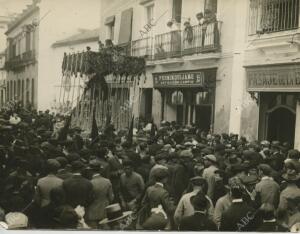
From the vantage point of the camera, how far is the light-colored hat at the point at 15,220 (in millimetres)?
5391

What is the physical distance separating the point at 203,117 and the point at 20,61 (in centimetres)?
256

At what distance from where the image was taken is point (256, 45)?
6414 mm

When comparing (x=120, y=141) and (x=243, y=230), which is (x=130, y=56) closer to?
(x=120, y=141)

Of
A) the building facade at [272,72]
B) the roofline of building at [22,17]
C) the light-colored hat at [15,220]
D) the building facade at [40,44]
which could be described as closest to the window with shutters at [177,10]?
the building facade at [272,72]

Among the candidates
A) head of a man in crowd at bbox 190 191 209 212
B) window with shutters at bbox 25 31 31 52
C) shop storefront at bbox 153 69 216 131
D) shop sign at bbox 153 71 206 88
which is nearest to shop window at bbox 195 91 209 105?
shop storefront at bbox 153 69 216 131

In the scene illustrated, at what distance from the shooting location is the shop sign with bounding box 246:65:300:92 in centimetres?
611

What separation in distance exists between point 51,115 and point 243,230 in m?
2.92

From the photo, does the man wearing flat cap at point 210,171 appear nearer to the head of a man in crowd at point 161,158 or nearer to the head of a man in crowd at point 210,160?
the head of a man in crowd at point 210,160

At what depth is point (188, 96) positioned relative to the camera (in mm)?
6910

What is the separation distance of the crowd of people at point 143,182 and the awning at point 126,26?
121 cm

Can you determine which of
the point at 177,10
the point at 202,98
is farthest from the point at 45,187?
the point at 177,10

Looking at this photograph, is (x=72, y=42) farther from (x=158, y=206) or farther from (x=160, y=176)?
(x=158, y=206)

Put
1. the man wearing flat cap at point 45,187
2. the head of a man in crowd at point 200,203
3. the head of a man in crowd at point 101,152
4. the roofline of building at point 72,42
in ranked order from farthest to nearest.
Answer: the roofline of building at point 72,42 → the head of a man in crowd at point 101,152 → the man wearing flat cap at point 45,187 → the head of a man in crowd at point 200,203

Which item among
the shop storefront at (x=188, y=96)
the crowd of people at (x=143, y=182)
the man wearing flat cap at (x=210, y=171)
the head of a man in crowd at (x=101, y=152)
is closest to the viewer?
the crowd of people at (x=143, y=182)
